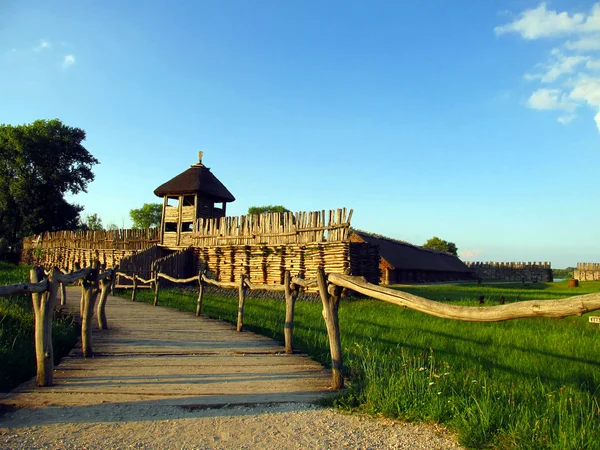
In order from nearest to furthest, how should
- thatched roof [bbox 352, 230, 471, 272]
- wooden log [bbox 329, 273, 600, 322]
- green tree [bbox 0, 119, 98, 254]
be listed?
wooden log [bbox 329, 273, 600, 322]
thatched roof [bbox 352, 230, 471, 272]
green tree [bbox 0, 119, 98, 254]

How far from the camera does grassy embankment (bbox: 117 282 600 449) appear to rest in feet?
11.6

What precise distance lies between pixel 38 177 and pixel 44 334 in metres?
41.3

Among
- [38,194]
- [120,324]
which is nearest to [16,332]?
[120,324]

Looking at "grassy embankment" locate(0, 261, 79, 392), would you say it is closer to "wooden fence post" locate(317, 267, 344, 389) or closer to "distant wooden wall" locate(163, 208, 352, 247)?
"wooden fence post" locate(317, 267, 344, 389)

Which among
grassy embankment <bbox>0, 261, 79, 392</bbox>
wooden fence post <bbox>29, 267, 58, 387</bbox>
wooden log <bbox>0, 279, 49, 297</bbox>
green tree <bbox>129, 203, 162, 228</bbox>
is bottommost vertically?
grassy embankment <bbox>0, 261, 79, 392</bbox>

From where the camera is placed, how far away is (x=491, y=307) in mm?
4000

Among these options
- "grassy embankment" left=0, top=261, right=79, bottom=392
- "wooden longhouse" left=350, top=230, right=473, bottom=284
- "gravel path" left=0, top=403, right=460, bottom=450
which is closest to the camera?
"gravel path" left=0, top=403, right=460, bottom=450

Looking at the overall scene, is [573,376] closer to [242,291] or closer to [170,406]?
[170,406]

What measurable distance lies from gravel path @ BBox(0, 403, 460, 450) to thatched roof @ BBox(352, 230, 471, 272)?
21.9 meters

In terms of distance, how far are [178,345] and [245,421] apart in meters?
3.83

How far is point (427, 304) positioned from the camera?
4457 mm

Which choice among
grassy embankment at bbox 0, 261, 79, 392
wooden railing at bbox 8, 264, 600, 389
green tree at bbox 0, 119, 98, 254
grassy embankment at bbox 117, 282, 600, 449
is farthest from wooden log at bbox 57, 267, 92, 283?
green tree at bbox 0, 119, 98, 254

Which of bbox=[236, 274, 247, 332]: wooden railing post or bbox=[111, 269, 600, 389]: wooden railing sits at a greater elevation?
bbox=[111, 269, 600, 389]: wooden railing

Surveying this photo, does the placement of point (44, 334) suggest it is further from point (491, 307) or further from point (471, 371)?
Answer: point (471, 371)
